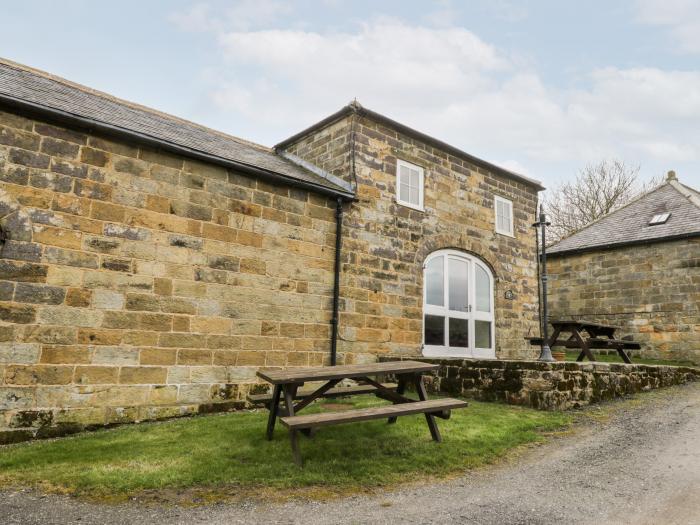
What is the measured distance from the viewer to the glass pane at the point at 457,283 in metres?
10.8

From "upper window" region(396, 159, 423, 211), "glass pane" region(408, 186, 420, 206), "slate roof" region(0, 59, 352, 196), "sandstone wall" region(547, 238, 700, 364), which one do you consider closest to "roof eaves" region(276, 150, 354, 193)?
"slate roof" region(0, 59, 352, 196)

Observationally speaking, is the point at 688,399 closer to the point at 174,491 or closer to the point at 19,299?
the point at 174,491

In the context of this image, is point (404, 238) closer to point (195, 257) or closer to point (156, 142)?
point (195, 257)

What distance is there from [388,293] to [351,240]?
51.5 inches

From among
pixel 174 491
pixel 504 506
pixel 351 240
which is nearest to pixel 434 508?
pixel 504 506

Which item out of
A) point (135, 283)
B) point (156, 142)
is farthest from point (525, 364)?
point (156, 142)

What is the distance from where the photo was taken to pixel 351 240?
29.9 ft

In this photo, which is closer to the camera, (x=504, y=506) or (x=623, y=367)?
(x=504, y=506)

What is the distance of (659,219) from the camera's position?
15188mm

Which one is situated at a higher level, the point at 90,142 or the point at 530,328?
the point at 90,142

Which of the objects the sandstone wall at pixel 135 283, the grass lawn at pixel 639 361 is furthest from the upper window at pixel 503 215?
the sandstone wall at pixel 135 283

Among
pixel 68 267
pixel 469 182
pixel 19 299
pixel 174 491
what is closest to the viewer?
pixel 174 491

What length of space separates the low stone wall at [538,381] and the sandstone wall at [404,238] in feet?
4.05

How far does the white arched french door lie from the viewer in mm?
10367
